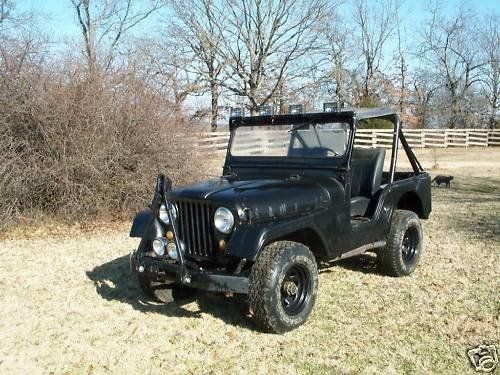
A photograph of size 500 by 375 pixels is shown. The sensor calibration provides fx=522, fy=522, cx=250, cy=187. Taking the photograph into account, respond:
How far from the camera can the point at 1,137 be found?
7867 millimetres

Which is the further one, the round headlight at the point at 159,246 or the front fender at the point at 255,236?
the round headlight at the point at 159,246

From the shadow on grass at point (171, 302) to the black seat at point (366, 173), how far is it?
159 cm

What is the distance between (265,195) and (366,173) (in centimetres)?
165

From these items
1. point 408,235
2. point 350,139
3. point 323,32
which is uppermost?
point 323,32

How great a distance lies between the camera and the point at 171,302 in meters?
4.77

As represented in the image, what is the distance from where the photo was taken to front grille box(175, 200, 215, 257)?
400cm

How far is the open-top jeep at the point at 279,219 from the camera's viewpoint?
382cm

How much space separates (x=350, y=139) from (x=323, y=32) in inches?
1068

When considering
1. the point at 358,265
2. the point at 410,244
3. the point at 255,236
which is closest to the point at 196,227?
the point at 255,236

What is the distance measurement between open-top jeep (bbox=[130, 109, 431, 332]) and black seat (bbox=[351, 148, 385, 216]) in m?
0.01

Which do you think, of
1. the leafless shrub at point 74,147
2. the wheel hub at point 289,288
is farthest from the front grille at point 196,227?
the leafless shrub at point 74,147

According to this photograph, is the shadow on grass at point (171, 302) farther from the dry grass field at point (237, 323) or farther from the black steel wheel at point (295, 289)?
the black steel wheel at point (295, 289)

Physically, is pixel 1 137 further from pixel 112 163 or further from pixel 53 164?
pixel 112 163

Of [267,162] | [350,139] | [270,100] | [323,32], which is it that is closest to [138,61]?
[267,162]
